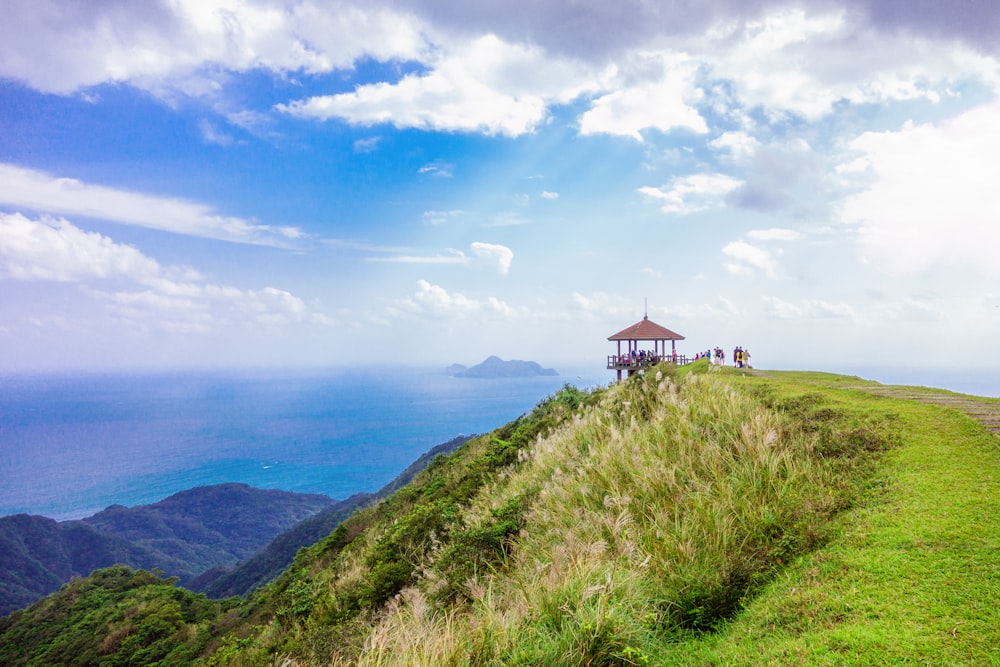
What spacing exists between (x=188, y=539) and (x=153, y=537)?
776 centimetres

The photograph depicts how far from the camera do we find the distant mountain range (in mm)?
60094

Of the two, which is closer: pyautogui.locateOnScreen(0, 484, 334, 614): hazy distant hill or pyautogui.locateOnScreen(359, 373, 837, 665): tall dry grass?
pyautogui.locateOnScreen(359, 373, 837, 665): tall dry grass

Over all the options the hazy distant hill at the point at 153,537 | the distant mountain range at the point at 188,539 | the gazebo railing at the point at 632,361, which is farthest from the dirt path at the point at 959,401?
the hazy distant hill at the point at 153,537

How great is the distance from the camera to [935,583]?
3.24 meters

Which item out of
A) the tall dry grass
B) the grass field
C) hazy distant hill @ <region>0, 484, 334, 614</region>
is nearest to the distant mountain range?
hazy distant hill @ <region>0, 484, 334, 614</region>

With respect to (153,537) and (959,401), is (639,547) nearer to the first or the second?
(959,401)

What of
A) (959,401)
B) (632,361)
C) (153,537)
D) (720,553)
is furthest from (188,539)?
(959,401)

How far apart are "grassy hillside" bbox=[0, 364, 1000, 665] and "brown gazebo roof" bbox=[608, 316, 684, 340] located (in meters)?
22.0

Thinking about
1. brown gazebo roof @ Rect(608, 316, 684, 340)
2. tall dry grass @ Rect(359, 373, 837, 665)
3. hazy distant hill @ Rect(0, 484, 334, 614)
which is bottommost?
hazy distant hill @ Rect(0, 484, 334, 614)

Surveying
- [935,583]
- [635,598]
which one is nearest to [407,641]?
[635,598]

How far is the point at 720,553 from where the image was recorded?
13.4 ft

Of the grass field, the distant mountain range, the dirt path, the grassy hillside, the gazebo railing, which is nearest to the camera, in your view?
the grass field

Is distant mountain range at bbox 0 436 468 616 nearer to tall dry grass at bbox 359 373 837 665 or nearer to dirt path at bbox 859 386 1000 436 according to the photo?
dirt path at bbox 859 386 1000 436

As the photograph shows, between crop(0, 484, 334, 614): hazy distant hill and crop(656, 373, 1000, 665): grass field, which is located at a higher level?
crop(656, 373, 1000, 665): grass field
